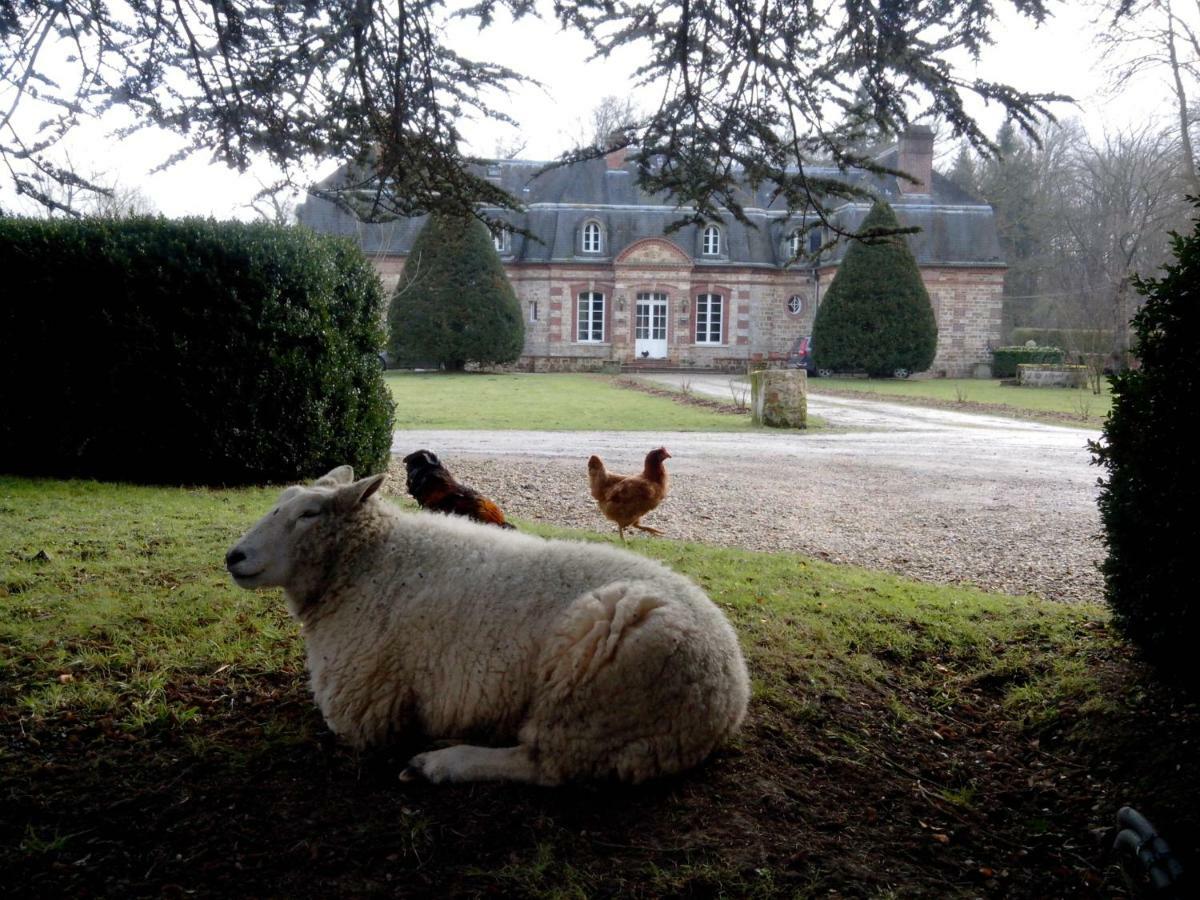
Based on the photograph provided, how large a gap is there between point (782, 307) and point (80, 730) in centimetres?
4283

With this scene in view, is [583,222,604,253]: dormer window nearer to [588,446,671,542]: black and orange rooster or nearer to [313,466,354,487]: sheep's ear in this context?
[588,446,671,542]: black and orange rooster

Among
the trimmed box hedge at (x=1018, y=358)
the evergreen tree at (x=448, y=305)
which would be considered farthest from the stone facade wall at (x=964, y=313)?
the evergreen tree at (x=448, y=305)

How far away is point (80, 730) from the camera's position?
3699 millimetres

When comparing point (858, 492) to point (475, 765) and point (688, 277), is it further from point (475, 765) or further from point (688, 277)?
point (688, 277)

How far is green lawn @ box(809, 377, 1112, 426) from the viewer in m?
23.3

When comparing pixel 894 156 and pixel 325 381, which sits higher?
pixel 894 156

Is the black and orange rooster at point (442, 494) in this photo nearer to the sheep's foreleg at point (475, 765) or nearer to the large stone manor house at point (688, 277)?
the sheep's foreleg at point (475, 765)

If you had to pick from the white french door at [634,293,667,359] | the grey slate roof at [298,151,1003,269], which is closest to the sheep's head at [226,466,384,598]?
the grey slate roof at [298,151,1003,269]

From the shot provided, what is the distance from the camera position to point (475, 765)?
325 centimetres

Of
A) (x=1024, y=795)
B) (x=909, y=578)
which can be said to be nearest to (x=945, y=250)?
(x=909, y=578)

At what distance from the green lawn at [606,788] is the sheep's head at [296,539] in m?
0.72

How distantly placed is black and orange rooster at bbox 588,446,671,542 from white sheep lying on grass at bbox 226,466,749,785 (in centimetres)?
353

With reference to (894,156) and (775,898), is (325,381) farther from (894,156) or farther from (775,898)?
(894,156)

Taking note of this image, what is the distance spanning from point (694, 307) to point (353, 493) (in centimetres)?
4140
